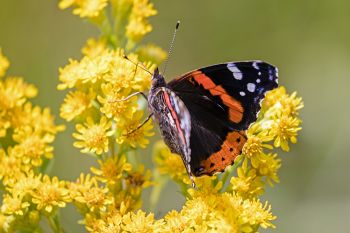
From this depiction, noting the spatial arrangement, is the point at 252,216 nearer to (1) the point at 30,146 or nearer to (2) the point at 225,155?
(2) the point at 225,155

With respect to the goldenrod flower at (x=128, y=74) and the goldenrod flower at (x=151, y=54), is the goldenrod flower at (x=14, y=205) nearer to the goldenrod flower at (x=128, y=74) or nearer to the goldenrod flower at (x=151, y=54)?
the goldenrod flower at (x=128, y=74)

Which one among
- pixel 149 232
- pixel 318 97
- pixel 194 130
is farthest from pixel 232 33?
pixel 149 232

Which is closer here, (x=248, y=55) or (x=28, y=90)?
(x=28, y=90)

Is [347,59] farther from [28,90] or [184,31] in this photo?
[28,90]

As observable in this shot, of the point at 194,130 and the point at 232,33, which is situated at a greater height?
the point at 232,33

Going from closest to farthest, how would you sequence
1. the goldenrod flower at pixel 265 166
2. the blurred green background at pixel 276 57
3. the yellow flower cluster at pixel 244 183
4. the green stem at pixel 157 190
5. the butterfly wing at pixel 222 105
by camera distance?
1. the yellow flower cluster at pixel 244 183
2. the butterfly wing at pixel 222 105
3. the goldenrod flower at pixel 265 166
4. the green stem at pixel 157 190
5. the blurred green background at pixel 276 57

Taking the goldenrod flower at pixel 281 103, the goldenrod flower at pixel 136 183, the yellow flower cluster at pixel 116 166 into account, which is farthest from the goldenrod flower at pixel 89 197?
the goldenrod flower at pixel 281 103

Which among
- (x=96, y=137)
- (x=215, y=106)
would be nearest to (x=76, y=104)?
(x=96, y=137)
